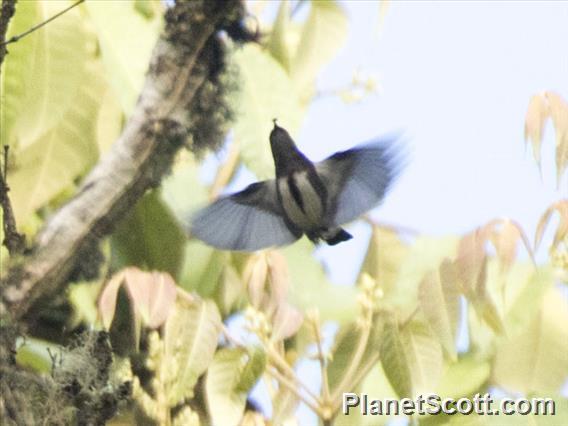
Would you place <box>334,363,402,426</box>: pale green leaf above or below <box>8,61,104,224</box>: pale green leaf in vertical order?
below

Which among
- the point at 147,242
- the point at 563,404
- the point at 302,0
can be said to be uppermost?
the point at 302,0

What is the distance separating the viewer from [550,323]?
65.1 inches

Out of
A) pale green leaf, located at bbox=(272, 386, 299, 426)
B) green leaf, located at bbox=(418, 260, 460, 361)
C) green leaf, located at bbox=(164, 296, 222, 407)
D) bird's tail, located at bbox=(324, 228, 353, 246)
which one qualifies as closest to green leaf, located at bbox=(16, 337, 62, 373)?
green leaf, located at bbox=(164, 296, 222, 407)

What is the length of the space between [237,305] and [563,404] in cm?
59

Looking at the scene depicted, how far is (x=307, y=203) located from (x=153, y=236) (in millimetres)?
482

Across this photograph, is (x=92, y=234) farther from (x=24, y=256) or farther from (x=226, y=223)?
(x=226, y=223)

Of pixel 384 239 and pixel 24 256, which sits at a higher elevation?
pixel 24 256

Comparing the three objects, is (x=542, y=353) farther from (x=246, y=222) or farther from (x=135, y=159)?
(x=135, y=159)

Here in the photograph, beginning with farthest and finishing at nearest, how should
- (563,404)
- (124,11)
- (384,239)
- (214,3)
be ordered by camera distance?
(384,239) < (124,11) < (563,404) < (214,3)

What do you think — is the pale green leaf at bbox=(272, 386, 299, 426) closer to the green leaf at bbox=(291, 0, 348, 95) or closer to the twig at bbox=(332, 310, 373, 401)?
the twig at bbox=(332, 310, 373, 401)

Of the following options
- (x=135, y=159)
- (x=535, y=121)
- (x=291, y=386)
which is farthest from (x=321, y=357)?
(x=135, y=159)

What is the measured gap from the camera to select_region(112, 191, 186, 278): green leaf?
1.86 metres

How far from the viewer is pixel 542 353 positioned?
1657mm

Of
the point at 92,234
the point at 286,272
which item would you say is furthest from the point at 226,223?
the point at 92,234
